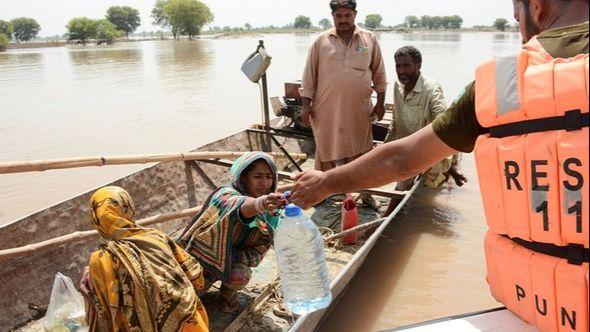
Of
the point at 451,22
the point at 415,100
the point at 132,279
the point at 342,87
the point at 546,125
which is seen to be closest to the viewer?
the point at 546,125

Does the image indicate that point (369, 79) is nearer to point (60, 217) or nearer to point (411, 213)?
point (411, 213)

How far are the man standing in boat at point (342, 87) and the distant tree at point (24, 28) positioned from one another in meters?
109

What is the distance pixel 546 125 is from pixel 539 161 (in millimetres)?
82

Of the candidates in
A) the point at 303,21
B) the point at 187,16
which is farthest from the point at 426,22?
the point at 187,16

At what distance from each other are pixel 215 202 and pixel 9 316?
1.54 m

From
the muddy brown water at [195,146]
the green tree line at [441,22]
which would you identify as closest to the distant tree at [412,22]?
the green tree line at [441,22]

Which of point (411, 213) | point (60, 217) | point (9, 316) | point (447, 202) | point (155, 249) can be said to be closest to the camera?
point (155, 249)

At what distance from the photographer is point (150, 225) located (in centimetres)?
376

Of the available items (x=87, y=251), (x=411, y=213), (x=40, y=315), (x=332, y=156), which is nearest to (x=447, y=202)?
(x=411, y=213)

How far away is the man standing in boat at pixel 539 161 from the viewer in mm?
966

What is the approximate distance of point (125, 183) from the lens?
3871 millimetres

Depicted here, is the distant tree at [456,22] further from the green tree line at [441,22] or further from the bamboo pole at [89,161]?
the bamboo pole at [89,161]

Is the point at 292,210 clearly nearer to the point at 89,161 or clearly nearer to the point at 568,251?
the point at 568,251

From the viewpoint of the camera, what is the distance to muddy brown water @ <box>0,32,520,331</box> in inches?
146
